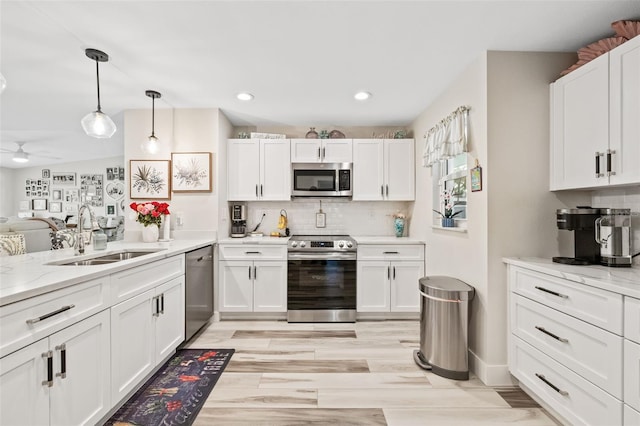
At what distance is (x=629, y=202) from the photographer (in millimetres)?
1860

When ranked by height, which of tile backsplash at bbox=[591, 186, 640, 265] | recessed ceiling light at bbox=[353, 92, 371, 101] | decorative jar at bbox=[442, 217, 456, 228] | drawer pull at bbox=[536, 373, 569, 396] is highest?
recessed ceiling light at bbox=[353, 92, 371, 101]

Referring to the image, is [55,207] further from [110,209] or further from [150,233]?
[150,233]

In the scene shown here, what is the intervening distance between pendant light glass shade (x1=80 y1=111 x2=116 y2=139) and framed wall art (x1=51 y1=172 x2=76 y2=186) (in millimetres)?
6845

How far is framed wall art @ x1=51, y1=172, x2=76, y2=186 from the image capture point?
7310mm

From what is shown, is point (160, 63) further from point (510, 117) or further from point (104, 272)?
point (510, 117)

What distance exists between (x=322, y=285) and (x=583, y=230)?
7.72 feet

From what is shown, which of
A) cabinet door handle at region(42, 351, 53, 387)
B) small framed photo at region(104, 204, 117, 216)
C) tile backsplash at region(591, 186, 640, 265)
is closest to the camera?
cabinet door handle at region(42, 351, 53, 387)

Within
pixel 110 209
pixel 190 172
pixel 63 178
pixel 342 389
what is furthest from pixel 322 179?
pixel 63 178

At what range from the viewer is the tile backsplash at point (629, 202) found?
181 cm

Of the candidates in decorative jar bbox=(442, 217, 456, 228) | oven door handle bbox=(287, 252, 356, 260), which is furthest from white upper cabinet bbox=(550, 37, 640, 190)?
oven door handle bbox=(287, 252, 356, 260)

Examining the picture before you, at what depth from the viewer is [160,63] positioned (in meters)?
2.30

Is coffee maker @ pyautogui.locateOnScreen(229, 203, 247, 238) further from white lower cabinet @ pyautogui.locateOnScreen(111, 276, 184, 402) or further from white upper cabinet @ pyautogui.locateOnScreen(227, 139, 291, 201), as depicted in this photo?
white lower cabinet @ pyautogui.locateOnScreen(111, 276, 184, 402)

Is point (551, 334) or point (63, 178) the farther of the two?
point (63, 178)

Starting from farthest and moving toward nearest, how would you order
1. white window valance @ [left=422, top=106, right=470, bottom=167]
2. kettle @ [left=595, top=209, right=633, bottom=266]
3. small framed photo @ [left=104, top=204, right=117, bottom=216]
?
small framed photo @ [left=104, top=204, right=117, bottom=216], white window valance @ [left=422, top=106, right=470, bottom=167], kettle @ [left=595, top=209, right=633, bottom=266]
